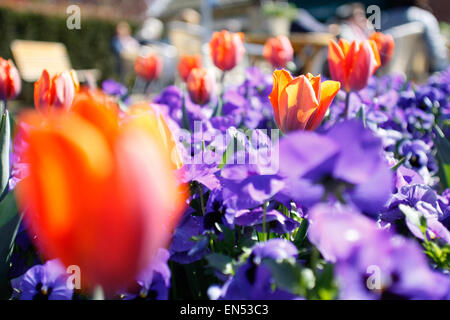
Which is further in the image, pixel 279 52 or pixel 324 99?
pixel 279 52

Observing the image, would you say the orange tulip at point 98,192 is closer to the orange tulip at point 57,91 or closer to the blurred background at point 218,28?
the orange tulip at point 57,91

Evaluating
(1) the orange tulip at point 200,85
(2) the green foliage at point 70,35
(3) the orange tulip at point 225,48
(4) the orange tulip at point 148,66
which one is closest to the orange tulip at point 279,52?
(3) the orange tulip at point 225,48

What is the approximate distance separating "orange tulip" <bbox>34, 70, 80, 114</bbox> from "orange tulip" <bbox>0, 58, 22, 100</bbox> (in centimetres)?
32

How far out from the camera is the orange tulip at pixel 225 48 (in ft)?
5.12

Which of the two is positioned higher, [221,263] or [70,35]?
[221,263]

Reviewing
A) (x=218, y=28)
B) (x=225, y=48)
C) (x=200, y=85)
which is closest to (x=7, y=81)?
(x=200, y=85)

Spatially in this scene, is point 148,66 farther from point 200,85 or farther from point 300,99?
point 300,99

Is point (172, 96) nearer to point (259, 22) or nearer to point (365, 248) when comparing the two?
point (365, 248)

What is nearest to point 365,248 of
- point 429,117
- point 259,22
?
point 429,117

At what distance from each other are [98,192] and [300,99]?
0.44m

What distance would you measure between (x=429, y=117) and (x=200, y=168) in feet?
3.15

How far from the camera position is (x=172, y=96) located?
59.5 inches

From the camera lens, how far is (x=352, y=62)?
3.32 ft

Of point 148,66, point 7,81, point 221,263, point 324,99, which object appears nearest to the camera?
point 221,263
